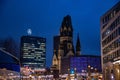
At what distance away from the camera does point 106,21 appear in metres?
130

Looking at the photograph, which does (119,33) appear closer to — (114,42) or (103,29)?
(114,42)

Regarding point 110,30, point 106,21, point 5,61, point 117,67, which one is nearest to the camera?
point 5,61

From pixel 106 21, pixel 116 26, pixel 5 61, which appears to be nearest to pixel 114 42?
pixel 116 26

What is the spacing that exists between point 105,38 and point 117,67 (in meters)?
30.2

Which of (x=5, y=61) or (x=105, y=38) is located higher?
(x=105, y=38)

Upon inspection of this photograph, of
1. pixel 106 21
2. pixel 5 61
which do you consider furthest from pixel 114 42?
pixel 5 61

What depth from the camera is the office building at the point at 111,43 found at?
108238mm

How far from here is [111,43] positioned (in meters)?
120

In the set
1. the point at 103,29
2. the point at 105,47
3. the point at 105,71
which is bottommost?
the point at 105,71

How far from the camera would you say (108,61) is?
125000 mm

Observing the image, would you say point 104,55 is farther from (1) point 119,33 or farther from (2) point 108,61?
(1) point 119,33

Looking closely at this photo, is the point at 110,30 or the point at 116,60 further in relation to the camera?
the point at 110,30

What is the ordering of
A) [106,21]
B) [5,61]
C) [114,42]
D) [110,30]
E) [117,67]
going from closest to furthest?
[5,61] < [117,67] < [114,42] < [110,30] < [106,21]

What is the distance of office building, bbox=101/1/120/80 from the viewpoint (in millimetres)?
108238
